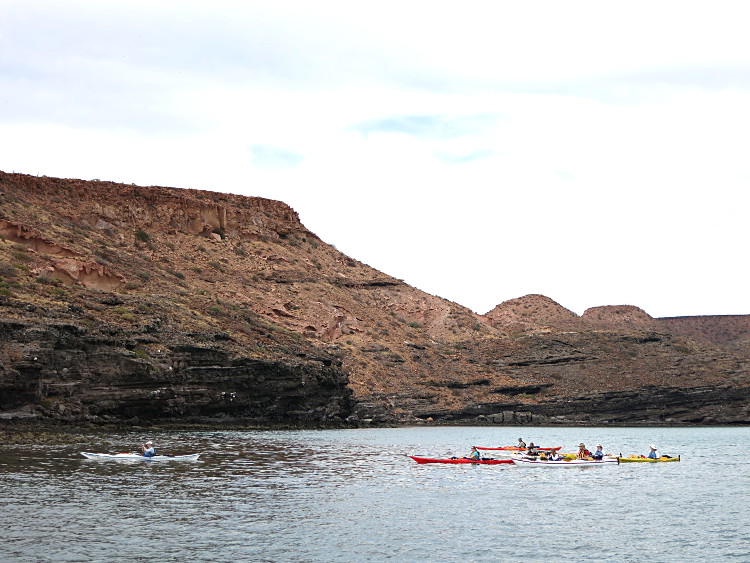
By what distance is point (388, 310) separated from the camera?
448 ft

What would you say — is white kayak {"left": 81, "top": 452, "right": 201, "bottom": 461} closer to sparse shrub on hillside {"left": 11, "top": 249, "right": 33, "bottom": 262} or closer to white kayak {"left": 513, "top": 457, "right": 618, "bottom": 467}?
white kayak {"left": 513, "top": 457, "right": 618, "bottom": 467}

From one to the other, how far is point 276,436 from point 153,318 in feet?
46.0

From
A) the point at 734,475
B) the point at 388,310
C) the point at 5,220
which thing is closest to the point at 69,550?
the point at 734,475

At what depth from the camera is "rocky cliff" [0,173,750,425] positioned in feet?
222

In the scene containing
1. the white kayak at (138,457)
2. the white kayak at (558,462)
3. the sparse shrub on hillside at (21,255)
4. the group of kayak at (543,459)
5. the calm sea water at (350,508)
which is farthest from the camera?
the sparse shrub on hillside at (21,255)

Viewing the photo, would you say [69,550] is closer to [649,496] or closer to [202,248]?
[649,496]

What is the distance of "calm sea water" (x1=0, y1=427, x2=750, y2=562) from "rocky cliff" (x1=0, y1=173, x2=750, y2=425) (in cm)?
868

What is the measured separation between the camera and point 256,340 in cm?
8819

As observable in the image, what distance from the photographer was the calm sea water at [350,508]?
2848 cm

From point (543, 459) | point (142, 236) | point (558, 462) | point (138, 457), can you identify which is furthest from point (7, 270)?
point (558, 462)

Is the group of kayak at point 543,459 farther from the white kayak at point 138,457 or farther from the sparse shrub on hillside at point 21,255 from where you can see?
the sparse shrub on hillside at point 21,255

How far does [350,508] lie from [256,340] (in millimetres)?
52621

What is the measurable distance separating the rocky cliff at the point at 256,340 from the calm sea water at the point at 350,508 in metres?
8.68

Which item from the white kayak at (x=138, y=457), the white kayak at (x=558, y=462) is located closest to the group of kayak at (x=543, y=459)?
the white kayak at (x=558, y=462)
